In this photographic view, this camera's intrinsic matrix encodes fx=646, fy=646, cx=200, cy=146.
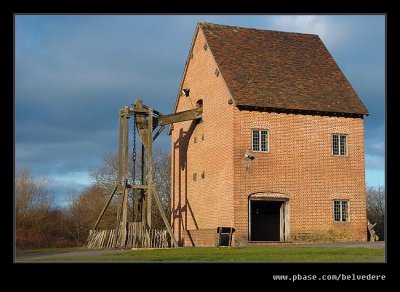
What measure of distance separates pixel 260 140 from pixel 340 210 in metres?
6.67

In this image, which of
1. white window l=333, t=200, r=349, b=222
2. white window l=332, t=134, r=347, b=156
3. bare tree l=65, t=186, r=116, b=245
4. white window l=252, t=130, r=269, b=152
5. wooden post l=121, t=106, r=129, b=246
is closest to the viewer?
wooden post l=121, t=106, r=129, b=246

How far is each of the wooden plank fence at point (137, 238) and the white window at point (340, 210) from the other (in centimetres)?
1028

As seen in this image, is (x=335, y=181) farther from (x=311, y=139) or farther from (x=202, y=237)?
(x=202, y=237)

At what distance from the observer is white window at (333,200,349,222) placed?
127ft

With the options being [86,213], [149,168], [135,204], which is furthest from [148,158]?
[86,213]

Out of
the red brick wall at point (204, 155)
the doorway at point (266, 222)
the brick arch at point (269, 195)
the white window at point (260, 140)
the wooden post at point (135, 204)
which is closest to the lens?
the brick arch at point (269, 195)

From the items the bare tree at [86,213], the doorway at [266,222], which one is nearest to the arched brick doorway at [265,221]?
the doorway at [266,222]

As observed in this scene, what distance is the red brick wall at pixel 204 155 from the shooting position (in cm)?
3762

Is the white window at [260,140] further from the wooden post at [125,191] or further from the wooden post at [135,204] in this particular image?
the wooden post at [135,204]

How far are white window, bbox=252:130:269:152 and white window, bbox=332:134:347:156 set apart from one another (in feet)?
15.0

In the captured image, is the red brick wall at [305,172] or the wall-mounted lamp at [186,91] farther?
the wall-mounted lamp at [186,91]

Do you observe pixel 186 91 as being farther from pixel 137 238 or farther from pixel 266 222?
pixel 137 238

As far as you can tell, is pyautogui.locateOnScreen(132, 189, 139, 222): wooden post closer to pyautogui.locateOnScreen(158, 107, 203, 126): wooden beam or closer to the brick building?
the brick building

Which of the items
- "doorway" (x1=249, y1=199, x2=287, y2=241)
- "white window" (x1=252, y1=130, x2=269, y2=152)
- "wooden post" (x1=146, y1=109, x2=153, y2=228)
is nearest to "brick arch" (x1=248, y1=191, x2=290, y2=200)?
"white window" (x1=252, y1=130, x2=269, y2=152)
